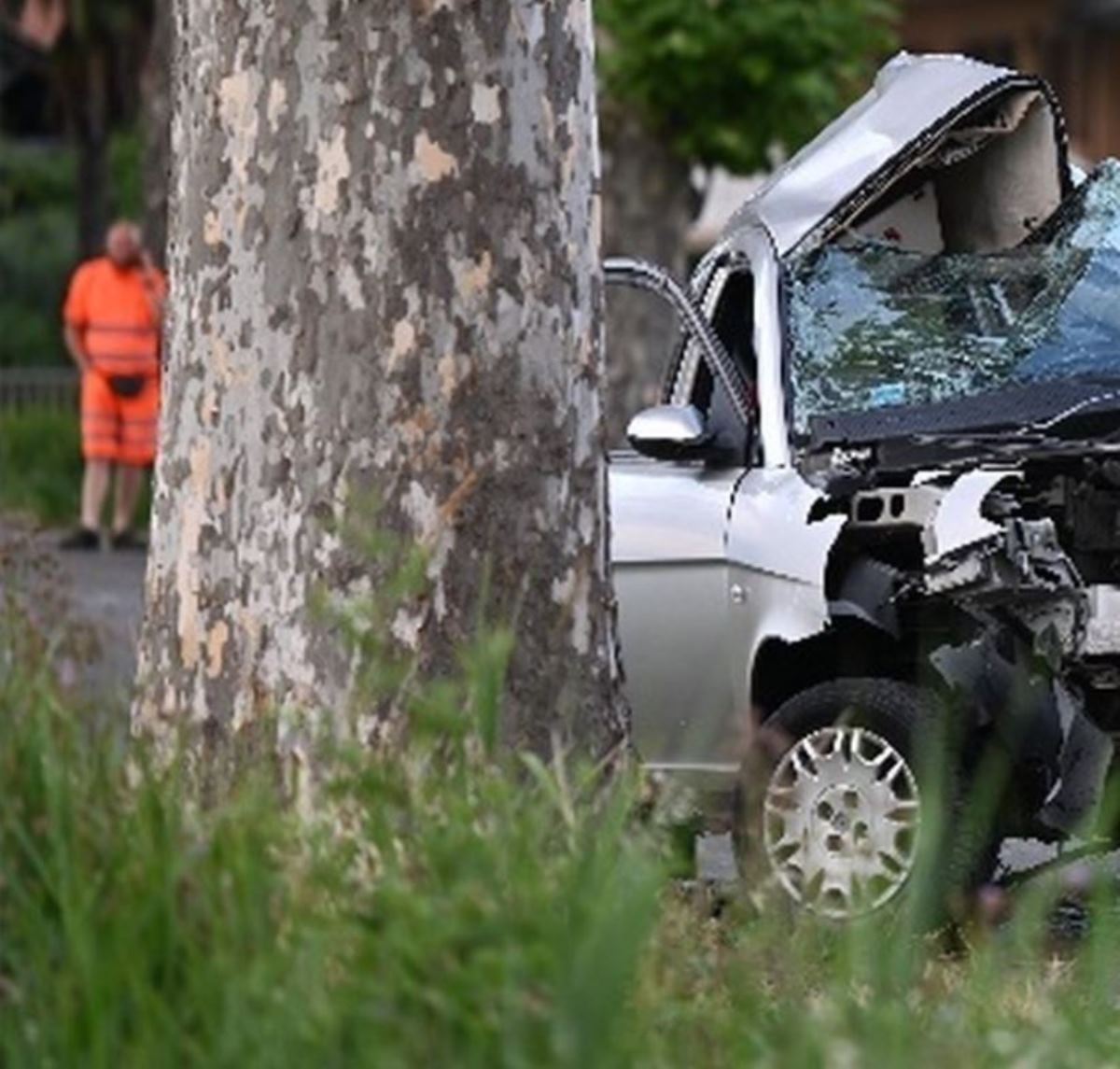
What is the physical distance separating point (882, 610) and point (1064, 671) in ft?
1.39

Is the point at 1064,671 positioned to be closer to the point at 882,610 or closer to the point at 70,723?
the point at 882,610

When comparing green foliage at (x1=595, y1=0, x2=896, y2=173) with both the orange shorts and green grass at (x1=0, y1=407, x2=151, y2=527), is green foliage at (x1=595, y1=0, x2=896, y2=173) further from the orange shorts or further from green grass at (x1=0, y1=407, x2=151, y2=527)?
green grass at (x1=0, y1=407, x2=151, y2=527)

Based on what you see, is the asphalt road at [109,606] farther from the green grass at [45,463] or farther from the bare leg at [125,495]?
the green grass at [45,463]

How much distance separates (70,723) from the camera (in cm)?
725

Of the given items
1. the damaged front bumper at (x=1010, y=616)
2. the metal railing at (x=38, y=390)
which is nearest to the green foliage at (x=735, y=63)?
the metal railing at (x=38, y=390)

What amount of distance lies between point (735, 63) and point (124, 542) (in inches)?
162

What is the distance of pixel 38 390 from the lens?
33.4 metres

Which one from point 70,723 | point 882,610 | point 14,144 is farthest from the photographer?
point 14,144

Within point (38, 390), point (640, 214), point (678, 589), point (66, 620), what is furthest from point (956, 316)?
point (38, 390)

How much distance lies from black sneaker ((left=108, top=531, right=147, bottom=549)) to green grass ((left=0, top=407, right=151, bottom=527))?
0.88 metres

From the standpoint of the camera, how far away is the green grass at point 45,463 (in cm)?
2903

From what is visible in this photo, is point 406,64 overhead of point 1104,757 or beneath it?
overhead

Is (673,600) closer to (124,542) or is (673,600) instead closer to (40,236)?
(124,542)

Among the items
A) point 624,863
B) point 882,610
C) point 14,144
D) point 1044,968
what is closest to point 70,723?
point 624,863
